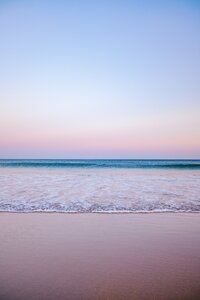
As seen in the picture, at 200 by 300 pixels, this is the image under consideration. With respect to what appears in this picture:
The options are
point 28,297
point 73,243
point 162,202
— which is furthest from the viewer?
point 162,202

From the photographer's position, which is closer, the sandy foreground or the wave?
the sandy foreground

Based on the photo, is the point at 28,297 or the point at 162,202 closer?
the point at 28,297

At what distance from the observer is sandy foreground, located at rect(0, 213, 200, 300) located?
233 centimetres

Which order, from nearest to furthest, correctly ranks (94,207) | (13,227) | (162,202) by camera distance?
(13,227) → (94,207) → (162,202)

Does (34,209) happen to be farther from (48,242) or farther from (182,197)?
(182,197)

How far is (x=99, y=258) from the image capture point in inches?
120

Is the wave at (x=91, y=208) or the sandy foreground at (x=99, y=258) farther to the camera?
the wave at (x=91, y=208)

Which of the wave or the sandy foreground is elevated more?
the wave

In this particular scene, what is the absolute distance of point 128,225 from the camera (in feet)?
14.7

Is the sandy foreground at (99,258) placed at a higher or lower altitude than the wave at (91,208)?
lower

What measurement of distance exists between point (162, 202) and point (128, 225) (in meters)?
2.33

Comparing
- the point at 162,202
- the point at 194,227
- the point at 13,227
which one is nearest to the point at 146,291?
the point at 194,227

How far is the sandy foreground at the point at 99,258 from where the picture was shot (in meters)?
2.33

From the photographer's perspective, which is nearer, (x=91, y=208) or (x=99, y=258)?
(x=99, y=258)
